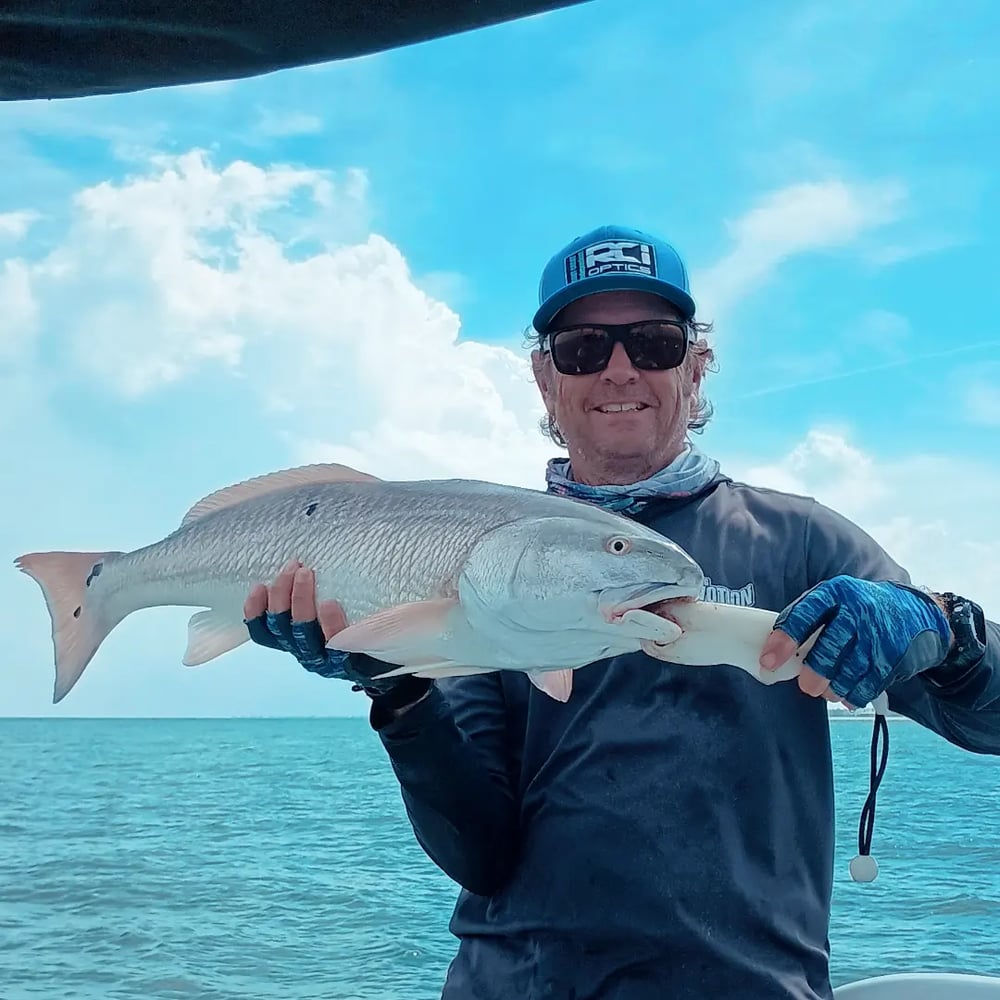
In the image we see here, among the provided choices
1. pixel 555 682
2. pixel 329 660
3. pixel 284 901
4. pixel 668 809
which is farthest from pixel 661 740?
pixel 284 901

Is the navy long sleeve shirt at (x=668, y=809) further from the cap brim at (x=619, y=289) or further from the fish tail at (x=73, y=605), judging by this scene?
the fish tail at (x=73, y=605)

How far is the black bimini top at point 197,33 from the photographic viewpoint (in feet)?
4.22

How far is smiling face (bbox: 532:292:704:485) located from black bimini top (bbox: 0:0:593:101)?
164cm

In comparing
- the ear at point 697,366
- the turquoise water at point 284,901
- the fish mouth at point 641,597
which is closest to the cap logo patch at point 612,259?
the ear at point 697,366

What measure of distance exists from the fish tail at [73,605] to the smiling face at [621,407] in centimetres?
144

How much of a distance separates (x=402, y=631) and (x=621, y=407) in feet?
3.59

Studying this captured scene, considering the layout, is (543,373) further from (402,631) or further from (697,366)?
(402,631)

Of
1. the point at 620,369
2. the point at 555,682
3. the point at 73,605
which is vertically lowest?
the point at 555,682

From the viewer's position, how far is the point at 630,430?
9.77 ft

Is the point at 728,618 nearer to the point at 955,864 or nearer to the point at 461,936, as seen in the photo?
the point at 461,936

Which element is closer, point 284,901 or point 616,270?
point 616,270

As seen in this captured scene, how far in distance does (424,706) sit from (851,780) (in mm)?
36786

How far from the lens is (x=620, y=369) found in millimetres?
2963

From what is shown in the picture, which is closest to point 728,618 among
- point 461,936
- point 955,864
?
point 461,936
